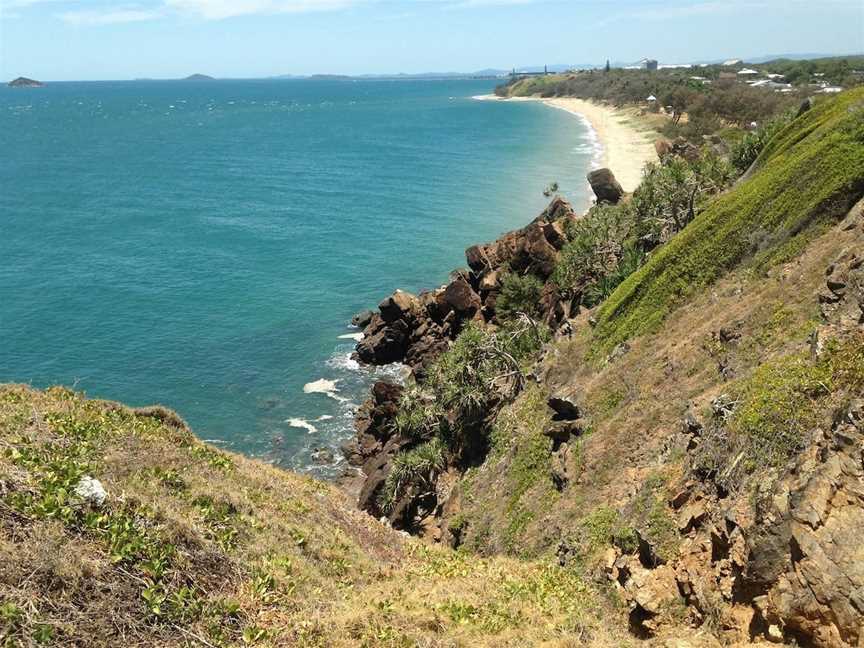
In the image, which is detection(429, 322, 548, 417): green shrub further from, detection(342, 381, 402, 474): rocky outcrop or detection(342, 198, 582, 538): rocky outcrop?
detection(342, 381, 402, 474): rocky outcrop

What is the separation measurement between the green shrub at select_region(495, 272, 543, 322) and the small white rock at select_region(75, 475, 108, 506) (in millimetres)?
37132

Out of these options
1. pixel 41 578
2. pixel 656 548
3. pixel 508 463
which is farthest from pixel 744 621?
pixel 508 463

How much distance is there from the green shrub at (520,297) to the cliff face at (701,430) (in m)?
2.42

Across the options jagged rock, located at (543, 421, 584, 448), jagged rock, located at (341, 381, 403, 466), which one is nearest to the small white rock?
jagged rock, located at (543, 421, 584, 448)

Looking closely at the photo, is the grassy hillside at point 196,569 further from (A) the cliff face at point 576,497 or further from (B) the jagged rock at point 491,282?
(B) the jagged rock at point 491,282

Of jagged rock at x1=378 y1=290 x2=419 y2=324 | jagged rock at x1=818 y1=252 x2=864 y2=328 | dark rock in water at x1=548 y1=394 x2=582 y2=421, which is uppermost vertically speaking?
jagged rock at x1=818 y1=252 x2=864 y2=328

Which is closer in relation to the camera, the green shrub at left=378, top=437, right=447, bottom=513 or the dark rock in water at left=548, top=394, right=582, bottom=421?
the dark rock in water at left=548, top=394, right=582, bottom=421

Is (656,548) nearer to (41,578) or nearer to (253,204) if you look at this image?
(41,578)

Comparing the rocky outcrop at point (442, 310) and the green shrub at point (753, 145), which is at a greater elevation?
the green shrub at point (753, 145)

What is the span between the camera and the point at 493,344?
122ft

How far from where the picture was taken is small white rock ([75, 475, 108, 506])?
1379cm

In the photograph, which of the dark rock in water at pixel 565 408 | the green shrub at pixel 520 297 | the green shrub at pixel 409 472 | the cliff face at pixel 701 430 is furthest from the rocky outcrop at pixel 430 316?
the dark rock in water at pixel 565 408

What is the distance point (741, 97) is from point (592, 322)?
3602 inches

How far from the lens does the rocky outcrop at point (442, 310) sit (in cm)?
5191
